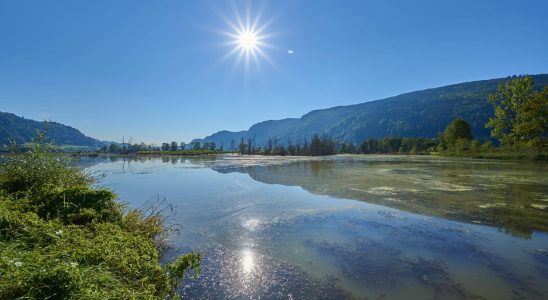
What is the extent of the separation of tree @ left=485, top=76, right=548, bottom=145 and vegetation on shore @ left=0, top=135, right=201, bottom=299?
173ft

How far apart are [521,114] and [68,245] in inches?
2255

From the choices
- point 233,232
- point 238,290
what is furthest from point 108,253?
point 233,232

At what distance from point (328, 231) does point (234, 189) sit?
32.5 feet

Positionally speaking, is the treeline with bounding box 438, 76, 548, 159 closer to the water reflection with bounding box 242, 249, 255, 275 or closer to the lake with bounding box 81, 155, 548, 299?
the lake with bounding box 81, 155, 548, 299

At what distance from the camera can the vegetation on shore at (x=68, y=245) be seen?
3064 mm

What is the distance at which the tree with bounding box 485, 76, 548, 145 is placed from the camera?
41.7m

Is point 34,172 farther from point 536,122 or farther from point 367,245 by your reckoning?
point 536,122

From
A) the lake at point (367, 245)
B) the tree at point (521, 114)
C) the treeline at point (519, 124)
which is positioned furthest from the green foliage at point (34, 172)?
the tree at point (521, 114)

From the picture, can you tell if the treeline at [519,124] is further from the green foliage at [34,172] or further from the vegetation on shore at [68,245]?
the green foliage at [34,172]

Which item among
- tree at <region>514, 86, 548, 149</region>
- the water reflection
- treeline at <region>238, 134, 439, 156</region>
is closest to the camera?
the water reflection

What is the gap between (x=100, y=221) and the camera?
683cm

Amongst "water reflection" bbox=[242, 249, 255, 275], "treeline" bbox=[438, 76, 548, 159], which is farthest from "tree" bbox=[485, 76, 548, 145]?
"water reflection" bbox=[242, 249, 255, 275]

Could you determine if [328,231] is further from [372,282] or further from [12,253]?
[12,253]

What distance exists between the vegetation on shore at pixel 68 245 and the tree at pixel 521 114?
52.6 m
